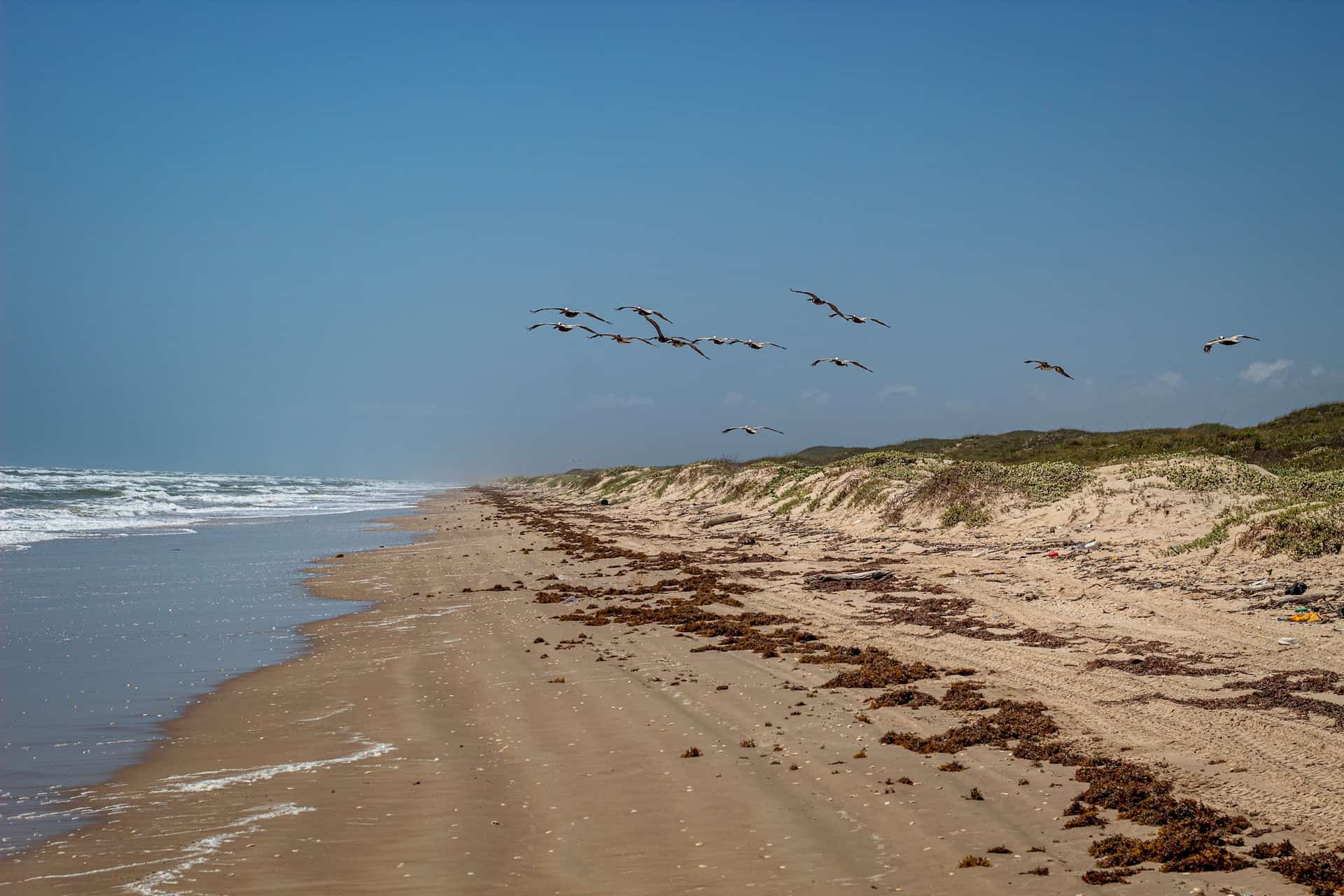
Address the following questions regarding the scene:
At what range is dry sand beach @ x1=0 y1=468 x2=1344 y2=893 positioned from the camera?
19.2 ft

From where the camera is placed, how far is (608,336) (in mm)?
14961

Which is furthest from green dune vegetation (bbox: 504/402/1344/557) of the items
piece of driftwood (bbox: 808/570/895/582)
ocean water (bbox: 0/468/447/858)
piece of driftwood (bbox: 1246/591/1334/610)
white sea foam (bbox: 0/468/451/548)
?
white sea foam (bbox: 0/468/451/548)

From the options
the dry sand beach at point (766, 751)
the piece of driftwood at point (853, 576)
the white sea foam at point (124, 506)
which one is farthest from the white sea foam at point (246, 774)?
the white sea foam at point (124, 506)

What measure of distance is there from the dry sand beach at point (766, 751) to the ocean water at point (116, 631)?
61 cm

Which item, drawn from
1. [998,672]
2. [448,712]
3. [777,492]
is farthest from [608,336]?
[777,492]

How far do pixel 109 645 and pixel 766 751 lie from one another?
11047 mm

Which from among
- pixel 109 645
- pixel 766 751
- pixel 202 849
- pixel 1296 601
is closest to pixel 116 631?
pixel 109 645

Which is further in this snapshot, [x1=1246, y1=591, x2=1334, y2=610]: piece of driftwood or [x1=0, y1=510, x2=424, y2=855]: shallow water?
[x1=1246, y1=591, x2=1334, y2=610]: piece of driftwood

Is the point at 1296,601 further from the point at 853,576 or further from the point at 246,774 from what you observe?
the point at 246,774

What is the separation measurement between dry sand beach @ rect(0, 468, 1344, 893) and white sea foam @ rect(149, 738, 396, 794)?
36 millimetres

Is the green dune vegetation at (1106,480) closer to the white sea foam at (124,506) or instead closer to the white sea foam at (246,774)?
Answer: the white sea foam at (246,774)

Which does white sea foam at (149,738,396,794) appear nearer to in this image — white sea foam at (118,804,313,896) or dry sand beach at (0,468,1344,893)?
dry sand beach at (0,468,1344,893)

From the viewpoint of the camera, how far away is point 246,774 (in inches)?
311

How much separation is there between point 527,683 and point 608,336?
644 centimetres
